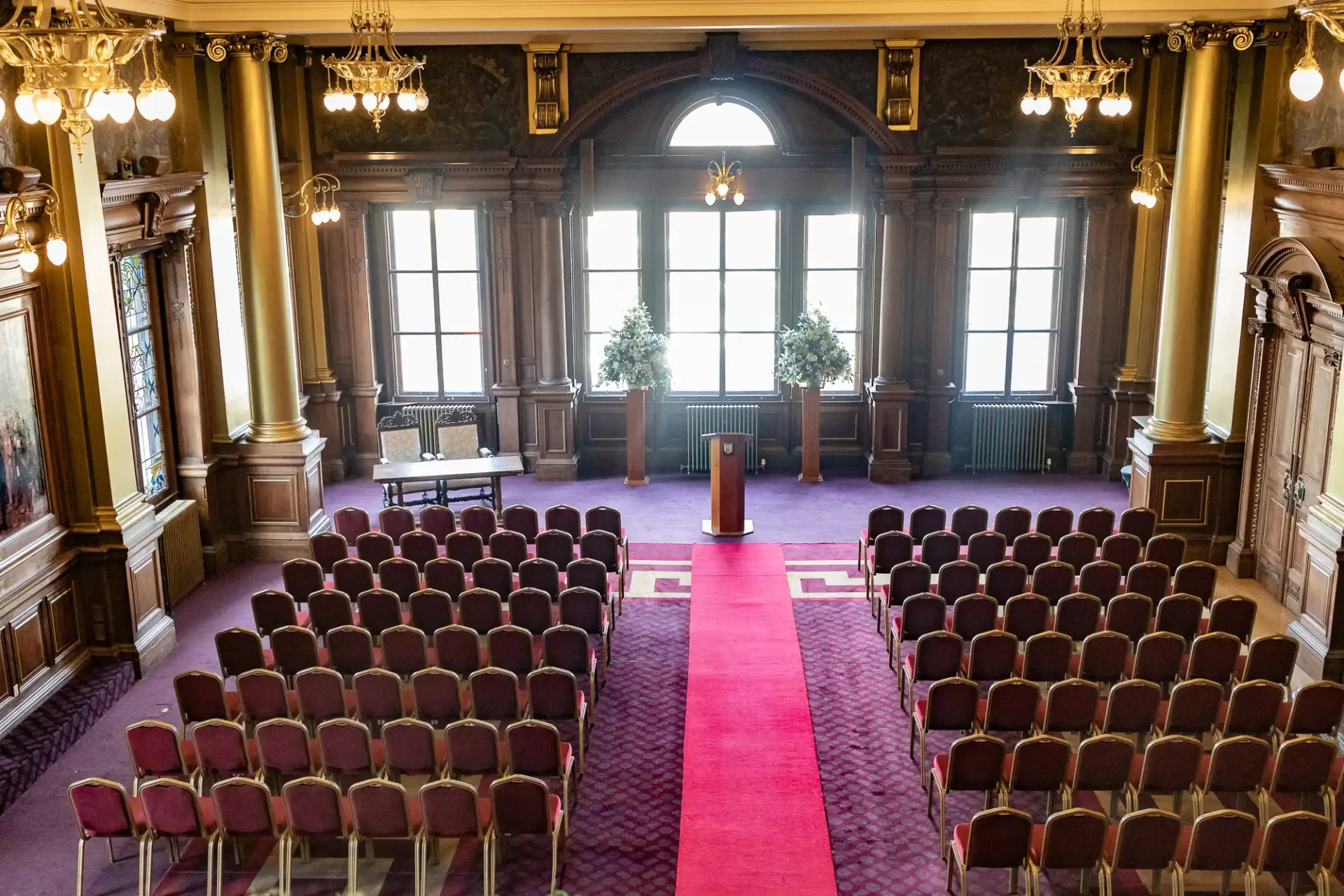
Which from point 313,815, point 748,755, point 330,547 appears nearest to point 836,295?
point 330,547

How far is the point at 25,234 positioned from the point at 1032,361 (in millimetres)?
11454

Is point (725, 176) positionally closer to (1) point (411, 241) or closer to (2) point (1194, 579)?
(1) point (411, 241)

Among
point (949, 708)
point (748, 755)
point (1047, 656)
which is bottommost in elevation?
point (748, 755)

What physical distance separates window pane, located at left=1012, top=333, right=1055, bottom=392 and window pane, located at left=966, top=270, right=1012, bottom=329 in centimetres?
33

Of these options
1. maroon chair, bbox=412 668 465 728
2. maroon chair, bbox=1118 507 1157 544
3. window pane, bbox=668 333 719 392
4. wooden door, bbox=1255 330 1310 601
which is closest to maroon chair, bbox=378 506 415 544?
maroon chair, bbox=412 668 465 728

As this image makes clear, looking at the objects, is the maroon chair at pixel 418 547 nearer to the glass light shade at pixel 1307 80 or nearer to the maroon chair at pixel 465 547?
the maroon chair at pixel 465 547

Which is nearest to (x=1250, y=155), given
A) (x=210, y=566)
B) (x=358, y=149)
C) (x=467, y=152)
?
(x=467, y=152)

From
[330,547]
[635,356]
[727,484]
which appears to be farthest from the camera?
[635,356]

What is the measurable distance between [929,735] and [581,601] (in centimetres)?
270

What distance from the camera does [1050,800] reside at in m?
7.72

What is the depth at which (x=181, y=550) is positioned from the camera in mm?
11891

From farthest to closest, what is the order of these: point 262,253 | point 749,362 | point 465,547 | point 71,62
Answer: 1. point 749,362
2. point 262,253
3. point 465,547
4. point 71,62

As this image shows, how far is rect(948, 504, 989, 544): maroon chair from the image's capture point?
11750 mm

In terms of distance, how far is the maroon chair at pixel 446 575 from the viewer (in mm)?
10266
